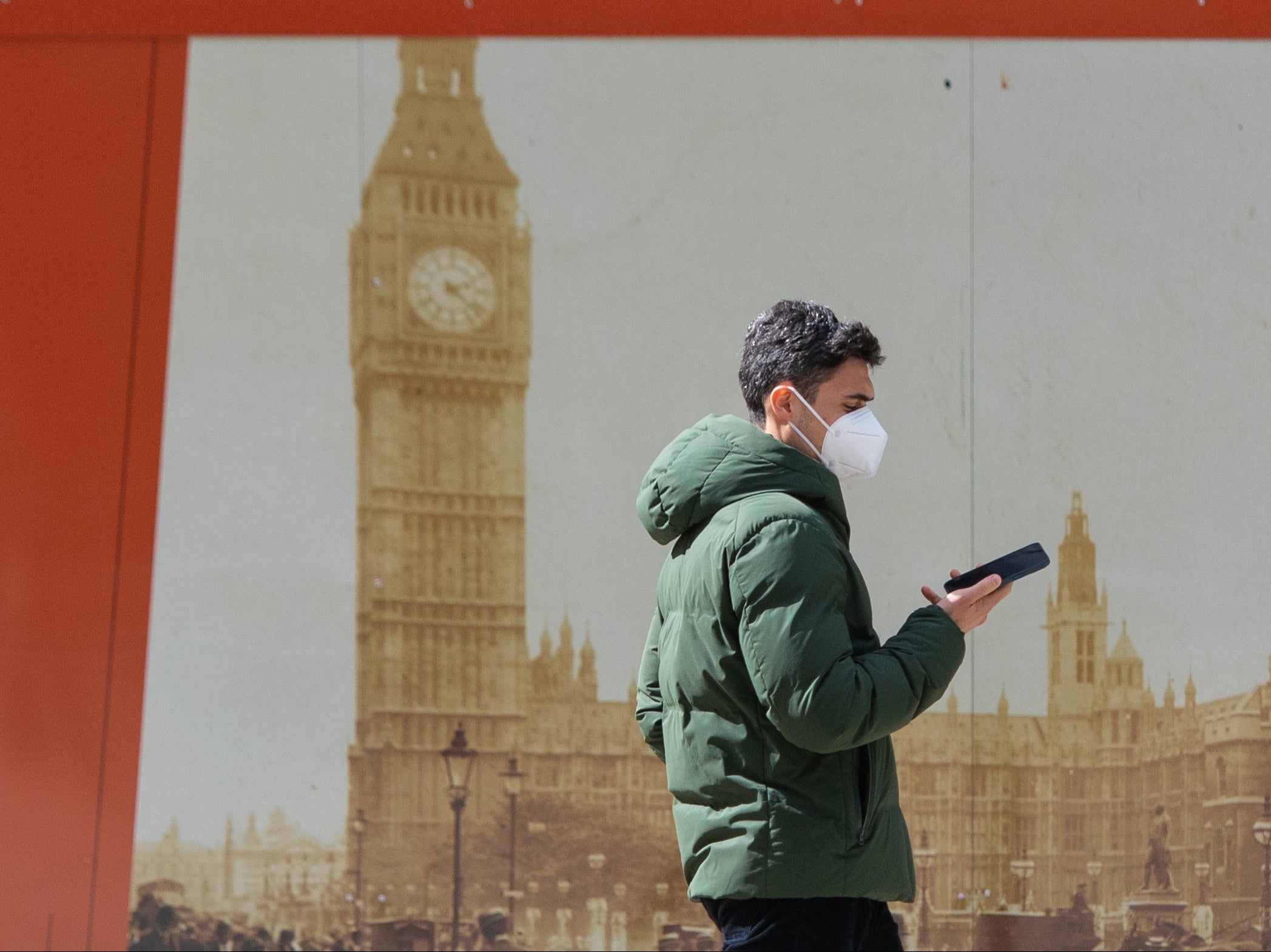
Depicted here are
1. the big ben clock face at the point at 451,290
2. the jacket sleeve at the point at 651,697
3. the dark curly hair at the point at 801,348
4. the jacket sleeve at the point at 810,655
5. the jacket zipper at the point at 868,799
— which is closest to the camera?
the jacket sleeve at the point at 810,655

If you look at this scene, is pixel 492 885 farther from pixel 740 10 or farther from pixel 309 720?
pixel 740 10

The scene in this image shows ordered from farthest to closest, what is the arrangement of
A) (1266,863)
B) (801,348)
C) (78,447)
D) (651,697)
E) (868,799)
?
(78,447), (1266,863), (651,697), (801,348), (868,799)

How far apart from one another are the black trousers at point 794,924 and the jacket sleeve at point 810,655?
27cm

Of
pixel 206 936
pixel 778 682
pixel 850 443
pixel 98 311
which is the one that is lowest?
pixel 206 936

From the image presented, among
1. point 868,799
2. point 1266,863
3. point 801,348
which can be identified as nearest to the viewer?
point 868,799

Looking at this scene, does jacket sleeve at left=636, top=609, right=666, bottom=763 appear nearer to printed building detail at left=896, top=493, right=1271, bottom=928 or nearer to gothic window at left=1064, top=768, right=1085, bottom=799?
printed building detail at left=896, top=493, right=1271, bottom=928

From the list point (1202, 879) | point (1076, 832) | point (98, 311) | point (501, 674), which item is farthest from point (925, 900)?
point (98, 311)

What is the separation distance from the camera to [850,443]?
89.6 inches

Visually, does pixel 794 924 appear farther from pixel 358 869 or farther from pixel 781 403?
pixel 358 869

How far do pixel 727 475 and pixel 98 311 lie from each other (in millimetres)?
2731

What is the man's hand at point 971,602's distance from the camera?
7.22ft

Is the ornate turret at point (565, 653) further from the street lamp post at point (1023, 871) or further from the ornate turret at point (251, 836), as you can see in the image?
the street lamp post at point (1023, 871)

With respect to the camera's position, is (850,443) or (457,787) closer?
(850,443)

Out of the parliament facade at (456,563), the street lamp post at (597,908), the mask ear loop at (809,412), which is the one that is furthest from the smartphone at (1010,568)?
the street lamp post at (597,908)
